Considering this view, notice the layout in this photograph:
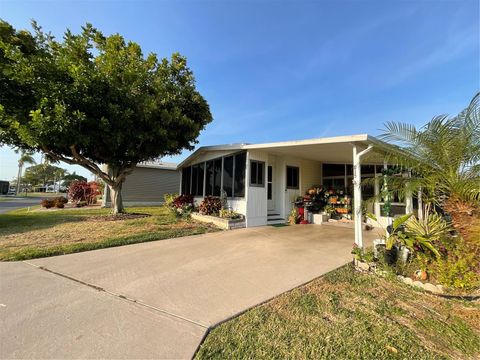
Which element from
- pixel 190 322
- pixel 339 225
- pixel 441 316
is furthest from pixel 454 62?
pixel 190 322

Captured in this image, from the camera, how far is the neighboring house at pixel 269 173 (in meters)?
8.77

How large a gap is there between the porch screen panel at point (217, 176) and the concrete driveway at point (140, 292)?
445cm

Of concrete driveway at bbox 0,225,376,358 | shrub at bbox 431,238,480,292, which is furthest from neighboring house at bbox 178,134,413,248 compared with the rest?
shrub at bbox 431,238,480,292

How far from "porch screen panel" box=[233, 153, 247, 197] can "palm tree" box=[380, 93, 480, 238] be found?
5212 mm

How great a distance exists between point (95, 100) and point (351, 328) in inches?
364

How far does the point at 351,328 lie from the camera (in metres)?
2.56

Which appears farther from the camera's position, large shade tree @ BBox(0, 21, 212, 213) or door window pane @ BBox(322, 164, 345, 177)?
door window pane @ BBox(322, 164, 345, 177)

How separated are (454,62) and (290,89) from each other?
25.8 ft

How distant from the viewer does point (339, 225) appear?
9539mm

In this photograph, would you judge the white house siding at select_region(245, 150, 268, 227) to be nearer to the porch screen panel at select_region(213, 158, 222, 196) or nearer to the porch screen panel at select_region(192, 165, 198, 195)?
the porch screen panel at select_region(213, 158, 222, 196)

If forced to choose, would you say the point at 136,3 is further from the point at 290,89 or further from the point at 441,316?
the point at 441,316

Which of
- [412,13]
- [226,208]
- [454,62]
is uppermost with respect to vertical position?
[412,13]

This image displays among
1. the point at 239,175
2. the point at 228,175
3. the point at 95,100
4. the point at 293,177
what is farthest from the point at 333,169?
the point at 95,100

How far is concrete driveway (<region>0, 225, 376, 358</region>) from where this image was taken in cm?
224
